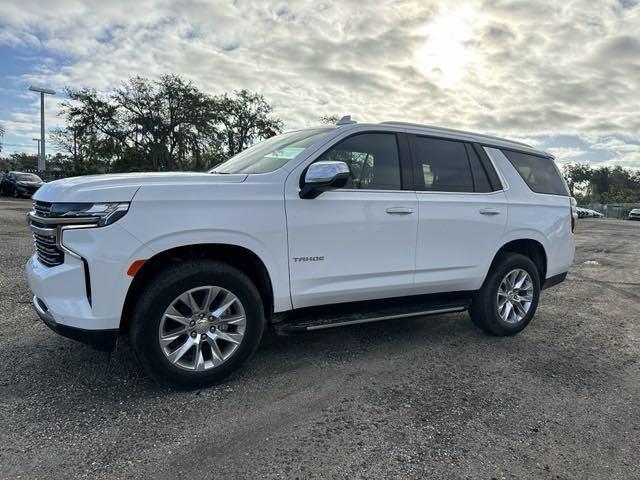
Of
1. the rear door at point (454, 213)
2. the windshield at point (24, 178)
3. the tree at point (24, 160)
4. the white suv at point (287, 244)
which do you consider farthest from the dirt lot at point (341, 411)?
the tree at point (24, 160)

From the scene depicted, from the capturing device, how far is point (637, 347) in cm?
456

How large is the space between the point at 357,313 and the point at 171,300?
148 cm

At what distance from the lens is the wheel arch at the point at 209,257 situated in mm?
3031

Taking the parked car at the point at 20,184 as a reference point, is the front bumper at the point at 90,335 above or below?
below

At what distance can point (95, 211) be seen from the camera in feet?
9.21

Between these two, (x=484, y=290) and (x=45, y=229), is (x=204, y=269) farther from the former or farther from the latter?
(x=484, y=290)

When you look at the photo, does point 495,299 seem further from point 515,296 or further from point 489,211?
point 489,211

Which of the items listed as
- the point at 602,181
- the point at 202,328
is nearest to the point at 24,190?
the point at 202,328

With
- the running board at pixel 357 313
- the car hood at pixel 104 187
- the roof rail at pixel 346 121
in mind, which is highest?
the roof rail at pixel 346 121

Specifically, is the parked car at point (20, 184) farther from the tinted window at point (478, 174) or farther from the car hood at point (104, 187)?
the tinted window at point (478, 174)

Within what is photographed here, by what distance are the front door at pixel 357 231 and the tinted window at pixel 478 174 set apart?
2.95ft

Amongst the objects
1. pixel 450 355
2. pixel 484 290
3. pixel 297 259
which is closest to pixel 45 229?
pixel 297 259

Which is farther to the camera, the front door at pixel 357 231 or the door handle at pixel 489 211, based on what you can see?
the door handle at pixel 489 211

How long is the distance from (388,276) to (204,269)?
5.05ft
